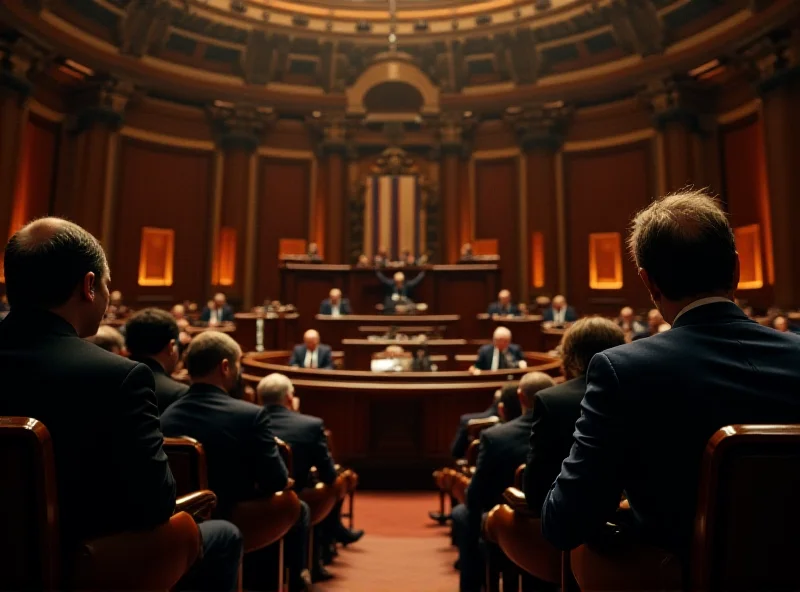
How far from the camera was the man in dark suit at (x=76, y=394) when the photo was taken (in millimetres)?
1059

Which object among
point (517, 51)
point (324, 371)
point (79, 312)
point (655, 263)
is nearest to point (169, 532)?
point (79, 312)

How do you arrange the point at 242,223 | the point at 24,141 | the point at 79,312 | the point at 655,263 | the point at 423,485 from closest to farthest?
the point at 655,263 → the point at 79,312 → the point at 423,485 → the point at 24,141 → the point at 242,223

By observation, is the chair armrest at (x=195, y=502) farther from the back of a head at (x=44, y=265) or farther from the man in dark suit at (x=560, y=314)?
the man in dark suit at (x=560, y=314)

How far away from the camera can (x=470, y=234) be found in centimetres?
1153

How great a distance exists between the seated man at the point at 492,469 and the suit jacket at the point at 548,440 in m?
0.55

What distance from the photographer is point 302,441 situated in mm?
2523

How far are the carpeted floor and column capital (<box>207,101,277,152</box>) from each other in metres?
8.69

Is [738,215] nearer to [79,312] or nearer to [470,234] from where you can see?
[470,234]

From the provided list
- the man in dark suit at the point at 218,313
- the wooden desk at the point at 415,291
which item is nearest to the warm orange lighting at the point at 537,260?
the wooden desk at the point at 415,291

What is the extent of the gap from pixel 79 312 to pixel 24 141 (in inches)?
364

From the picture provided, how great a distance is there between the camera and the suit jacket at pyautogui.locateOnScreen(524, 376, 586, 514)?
1511mm

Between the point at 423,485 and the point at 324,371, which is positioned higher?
the point at 324,371

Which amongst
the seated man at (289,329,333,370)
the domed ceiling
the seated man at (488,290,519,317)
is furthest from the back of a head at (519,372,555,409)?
the domed ceiling

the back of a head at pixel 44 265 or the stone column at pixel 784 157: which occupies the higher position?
the stone column at pixel 784 157
